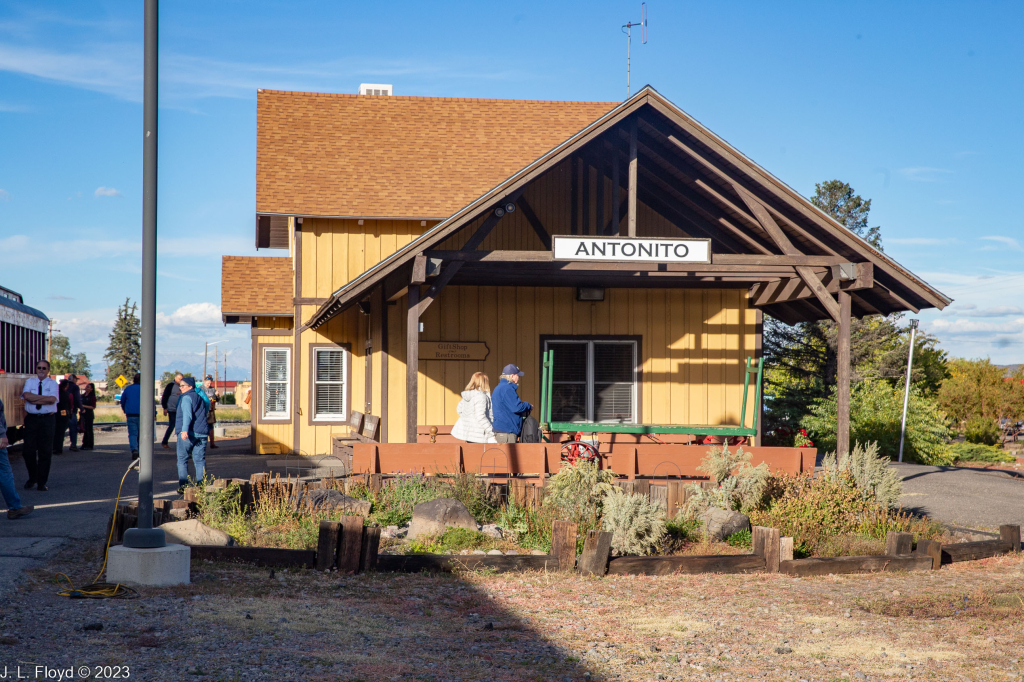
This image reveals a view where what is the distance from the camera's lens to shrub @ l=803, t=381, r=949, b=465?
26219 mm

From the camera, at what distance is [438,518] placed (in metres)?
8.95

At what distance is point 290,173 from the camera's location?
18172mm

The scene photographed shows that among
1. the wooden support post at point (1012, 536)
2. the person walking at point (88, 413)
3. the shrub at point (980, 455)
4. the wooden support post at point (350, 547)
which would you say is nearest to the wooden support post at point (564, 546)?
the wooden support post at point (350, 547)

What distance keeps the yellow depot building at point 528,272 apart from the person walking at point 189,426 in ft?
7.51

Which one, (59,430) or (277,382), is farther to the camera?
(59,430)

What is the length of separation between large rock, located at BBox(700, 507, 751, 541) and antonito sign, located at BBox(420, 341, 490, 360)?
7.54 m

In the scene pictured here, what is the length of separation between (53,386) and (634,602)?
1069 centimetres

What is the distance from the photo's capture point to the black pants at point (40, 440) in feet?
42.1

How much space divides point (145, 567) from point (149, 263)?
241cm

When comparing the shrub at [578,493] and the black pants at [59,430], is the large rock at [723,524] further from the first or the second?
the black pants at [59,430]

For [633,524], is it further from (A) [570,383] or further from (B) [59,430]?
(B) [59,430]

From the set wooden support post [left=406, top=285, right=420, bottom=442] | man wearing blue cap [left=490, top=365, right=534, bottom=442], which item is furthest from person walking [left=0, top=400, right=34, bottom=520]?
man wearing blue cap [left=490, top=365, right=534, bottom=442]

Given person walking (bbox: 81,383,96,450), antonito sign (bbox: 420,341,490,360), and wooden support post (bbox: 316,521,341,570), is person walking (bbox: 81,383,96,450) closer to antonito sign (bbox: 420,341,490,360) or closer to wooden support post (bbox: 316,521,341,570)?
antonito sign (bbox: 420,341,490,360)

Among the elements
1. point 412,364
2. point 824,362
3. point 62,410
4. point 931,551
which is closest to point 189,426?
point 412,364
